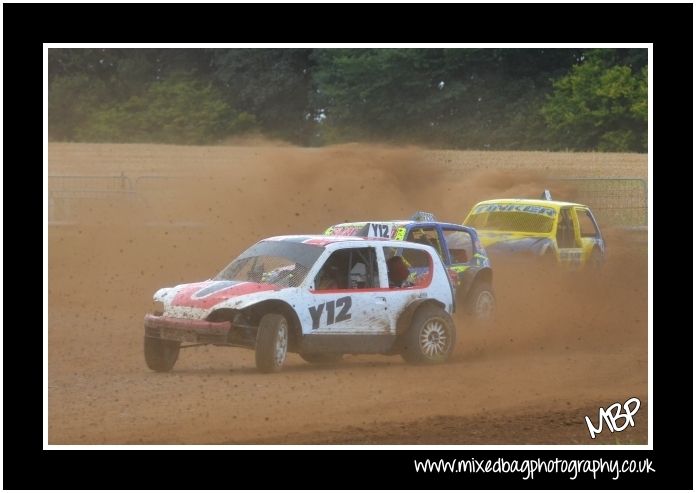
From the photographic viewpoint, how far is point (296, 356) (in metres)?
13.7

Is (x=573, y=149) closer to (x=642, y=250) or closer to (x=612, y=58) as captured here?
(x=612, y=58)

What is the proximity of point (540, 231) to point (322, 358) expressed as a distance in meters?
5.42

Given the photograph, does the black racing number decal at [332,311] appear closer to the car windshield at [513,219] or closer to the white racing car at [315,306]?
the white racing car at [315,306]

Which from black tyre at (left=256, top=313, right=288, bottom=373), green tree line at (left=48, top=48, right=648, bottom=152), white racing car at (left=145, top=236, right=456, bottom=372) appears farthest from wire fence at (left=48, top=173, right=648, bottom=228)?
black tyre at (left=256, top=313, right=288, bottom=373)

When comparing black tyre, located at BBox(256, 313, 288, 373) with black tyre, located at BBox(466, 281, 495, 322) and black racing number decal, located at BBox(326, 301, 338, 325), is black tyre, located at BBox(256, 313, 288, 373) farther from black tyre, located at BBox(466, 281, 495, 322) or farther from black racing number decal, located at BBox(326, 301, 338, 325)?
black tyre, located at BBox(466, 281, 495, 322)

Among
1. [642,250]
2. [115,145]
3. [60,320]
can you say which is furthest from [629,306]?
[115,145]

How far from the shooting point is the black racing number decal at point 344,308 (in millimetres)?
12441

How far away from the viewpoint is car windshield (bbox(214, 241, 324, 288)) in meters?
12.4

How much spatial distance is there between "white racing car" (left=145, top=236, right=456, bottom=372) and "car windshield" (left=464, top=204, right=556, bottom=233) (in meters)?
4.22

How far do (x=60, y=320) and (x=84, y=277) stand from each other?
263cm

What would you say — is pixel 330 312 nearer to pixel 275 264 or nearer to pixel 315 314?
pixel 315 314

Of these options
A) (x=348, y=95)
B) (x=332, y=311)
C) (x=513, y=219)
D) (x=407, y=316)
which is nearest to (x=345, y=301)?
(x=332, y=311)

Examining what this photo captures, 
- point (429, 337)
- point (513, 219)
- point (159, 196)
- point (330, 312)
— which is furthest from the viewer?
point (159, 196)

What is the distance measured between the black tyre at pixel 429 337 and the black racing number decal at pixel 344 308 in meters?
0.84
